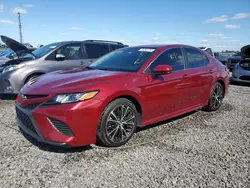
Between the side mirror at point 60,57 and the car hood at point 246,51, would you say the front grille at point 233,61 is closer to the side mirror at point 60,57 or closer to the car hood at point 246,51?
the side mirror at point 60,57

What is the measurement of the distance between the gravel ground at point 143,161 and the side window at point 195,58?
4.25ft

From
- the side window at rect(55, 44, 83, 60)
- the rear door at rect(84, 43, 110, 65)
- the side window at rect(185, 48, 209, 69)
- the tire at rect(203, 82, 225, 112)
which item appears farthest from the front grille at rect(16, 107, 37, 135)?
the rear door at rect(84, 43, 110, 65)

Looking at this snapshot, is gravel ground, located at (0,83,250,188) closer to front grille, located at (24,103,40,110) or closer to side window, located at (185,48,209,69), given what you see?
front grille, located at (24,103,40,110)

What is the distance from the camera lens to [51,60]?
21.4 ft

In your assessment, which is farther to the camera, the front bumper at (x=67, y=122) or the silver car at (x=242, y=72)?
the silver car at (x=242, y=72)

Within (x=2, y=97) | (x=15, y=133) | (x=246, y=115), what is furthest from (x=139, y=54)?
(x=2, y=97)

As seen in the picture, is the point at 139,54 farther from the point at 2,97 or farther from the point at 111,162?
the point at 2,97

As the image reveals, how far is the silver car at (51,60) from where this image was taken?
19.3 ft

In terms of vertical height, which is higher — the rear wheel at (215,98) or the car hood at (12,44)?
the car hood at (12,44)

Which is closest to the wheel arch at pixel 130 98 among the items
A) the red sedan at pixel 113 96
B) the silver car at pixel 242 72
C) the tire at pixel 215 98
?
the red sedan at pixel 113 96

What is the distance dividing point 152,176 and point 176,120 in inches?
88.0

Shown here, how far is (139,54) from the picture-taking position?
4.18 meters

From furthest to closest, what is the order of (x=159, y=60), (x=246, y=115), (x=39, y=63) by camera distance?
(x=39, y=63) → (x=246, y=115) → (x=159, y=60)

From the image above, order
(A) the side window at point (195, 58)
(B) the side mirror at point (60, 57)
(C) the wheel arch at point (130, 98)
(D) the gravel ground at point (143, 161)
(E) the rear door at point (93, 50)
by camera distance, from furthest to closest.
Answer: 1. (E) the rear door at point (93, 50)
2. (B) the side mirror at point (60, 57)
3. (A) the side window at point (195, 58)
4. (C) the wheel arch at point (130, 98)
5. (D) the gravel ground at point (143, 161)
